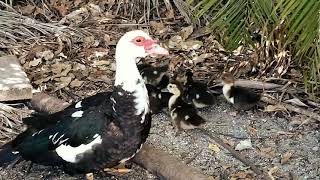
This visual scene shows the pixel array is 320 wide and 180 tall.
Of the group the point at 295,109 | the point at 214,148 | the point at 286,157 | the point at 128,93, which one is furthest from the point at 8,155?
the point at 295,109

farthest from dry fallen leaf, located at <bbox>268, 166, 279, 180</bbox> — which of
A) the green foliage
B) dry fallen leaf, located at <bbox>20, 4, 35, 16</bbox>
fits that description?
dry fallen leaf, located at <bbox>20, 4, 35, 16</bbox>

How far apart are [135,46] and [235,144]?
101 cm

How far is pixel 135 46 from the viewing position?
3.70 meters

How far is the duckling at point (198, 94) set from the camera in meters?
4.58

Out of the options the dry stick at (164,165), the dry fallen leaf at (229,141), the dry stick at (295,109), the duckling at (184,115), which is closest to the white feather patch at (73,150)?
the dry stick at (164,165)

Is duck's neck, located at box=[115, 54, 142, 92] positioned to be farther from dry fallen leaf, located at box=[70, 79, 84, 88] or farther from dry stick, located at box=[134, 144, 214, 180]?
dry fallen leaf, located at box=[70, 79, 84, 88]

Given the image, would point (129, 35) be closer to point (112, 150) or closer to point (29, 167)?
point (112, 150)

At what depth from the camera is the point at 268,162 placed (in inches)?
160

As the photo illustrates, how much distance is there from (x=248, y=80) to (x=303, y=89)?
1.30ft

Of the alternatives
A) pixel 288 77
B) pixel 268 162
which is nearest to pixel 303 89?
pixel 288 77

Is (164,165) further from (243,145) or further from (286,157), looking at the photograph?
(286,157)

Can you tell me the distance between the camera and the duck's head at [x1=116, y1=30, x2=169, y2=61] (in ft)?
12.1

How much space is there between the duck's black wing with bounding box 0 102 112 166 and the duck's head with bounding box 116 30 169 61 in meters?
0.35

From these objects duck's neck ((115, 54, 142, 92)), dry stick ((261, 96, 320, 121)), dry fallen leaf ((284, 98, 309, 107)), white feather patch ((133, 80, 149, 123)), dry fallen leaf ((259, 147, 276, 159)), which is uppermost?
duck's neck ((115, 54, 142, 92))
